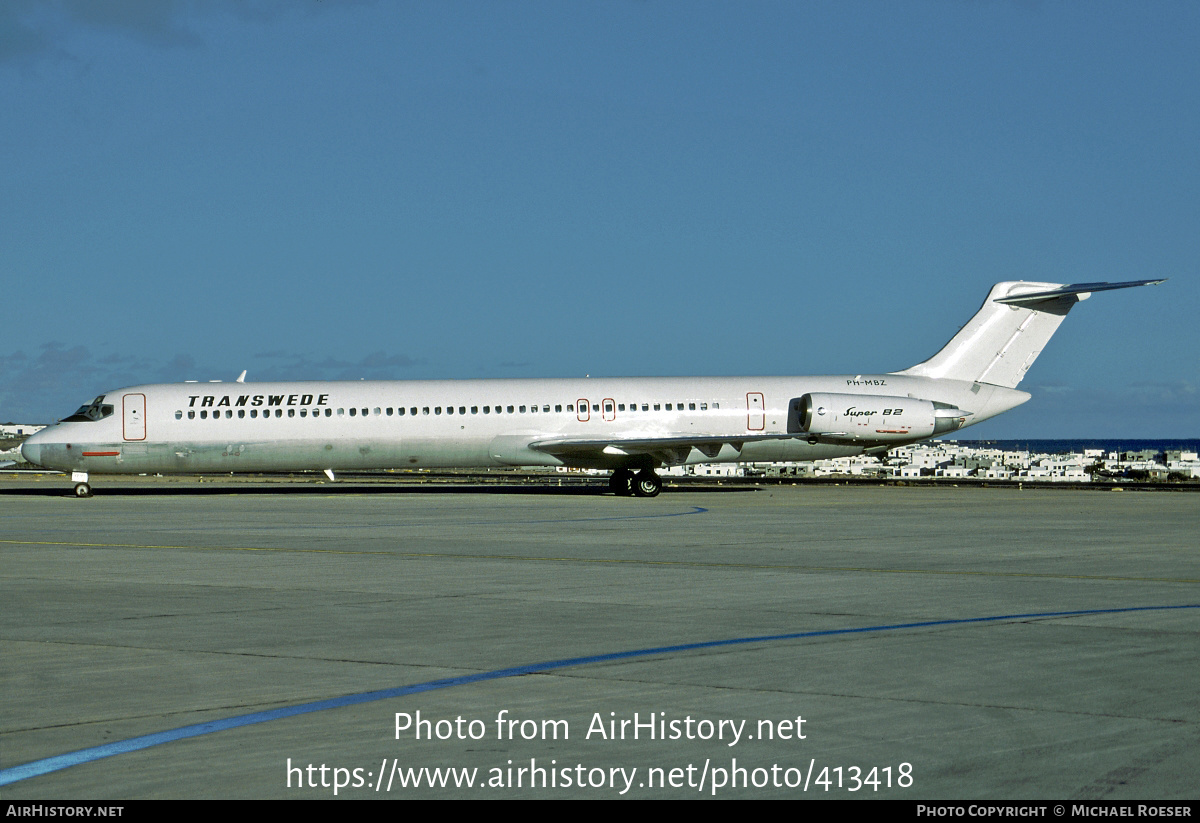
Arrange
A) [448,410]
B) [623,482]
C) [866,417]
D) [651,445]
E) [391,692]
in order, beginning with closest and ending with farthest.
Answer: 1. [391,692]
2. [651,445]
3. [448,410]
4. [866,417]
5. [623,482]

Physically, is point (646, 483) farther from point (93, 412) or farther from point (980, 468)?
point (980, 468)

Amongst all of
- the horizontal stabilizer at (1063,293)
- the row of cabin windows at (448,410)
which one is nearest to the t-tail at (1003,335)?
the horizontal stabilizer at (1063,293)

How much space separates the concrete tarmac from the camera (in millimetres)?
6254

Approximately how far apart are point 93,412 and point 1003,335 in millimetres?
27748

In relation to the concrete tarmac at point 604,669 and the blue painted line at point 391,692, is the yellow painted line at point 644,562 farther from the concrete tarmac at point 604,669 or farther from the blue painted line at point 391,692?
the blue painted line at point 391,692

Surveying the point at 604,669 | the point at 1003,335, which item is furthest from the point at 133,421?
the point at 604,669

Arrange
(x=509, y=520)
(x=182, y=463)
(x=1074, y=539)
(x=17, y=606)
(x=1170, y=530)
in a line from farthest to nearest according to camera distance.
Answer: (x=182, y=463)
(x=509, y=520)
(x=1170, y=530)
(x=1074, y=539)
(x=17, y=606)

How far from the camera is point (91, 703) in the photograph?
25.8 ft

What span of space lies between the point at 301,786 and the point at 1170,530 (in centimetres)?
2129

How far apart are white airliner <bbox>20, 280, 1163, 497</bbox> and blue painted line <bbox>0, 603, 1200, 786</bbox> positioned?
25459 millimetres

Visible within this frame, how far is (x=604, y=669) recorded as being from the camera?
8.98m

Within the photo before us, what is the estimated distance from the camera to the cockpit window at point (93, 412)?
3769 cm

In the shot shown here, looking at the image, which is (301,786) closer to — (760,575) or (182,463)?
(760,575)
